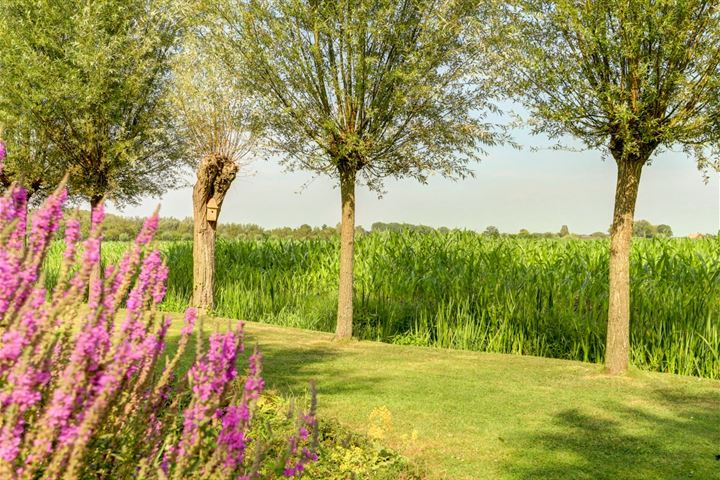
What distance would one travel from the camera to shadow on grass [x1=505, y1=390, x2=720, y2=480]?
5.36 meters

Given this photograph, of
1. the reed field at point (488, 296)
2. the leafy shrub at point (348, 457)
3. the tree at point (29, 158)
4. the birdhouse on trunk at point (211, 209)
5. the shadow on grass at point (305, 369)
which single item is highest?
the tree at point (29, 158)

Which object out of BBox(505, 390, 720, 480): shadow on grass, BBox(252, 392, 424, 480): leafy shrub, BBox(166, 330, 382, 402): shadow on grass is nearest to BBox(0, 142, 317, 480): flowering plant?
BBox(252, 392, 424, 480): leafy shrub

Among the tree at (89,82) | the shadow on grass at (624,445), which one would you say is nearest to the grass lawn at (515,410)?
the shadow on grass at (624,445)

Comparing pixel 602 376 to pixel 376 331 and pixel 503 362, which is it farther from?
pixel 376 331

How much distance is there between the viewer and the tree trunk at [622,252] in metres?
8.21

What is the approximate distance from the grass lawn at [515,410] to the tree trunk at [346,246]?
0.89 m

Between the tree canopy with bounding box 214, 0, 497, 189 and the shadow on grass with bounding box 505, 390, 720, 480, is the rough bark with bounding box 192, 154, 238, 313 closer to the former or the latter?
the tree canopy with bounding box 214, 0, 497, 189

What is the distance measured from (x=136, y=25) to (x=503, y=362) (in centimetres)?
1239

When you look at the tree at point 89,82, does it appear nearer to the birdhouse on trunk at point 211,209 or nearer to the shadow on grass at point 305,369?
the birdhouse on trunk at point 211,209

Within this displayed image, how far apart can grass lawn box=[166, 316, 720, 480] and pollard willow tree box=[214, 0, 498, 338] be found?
3.10m

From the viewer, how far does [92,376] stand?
2.60 metres

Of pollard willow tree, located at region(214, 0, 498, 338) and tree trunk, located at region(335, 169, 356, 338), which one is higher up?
pollard willow tree, located at region(214, 0, 498, 338)

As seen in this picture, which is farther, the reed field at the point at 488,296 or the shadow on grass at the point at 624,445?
the reed field at the point at 488,296

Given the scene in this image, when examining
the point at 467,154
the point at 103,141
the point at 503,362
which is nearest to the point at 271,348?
the point at 503,362
